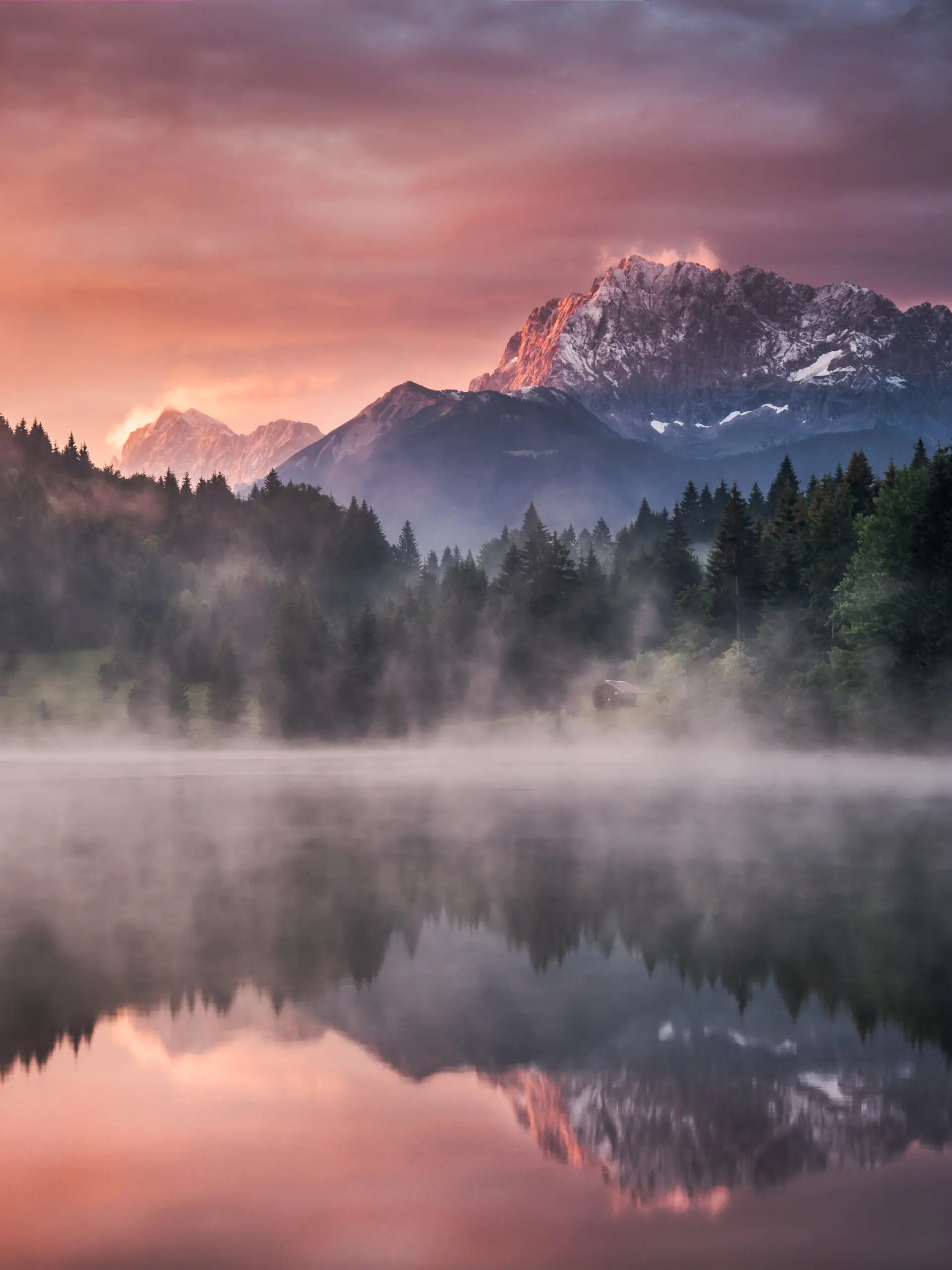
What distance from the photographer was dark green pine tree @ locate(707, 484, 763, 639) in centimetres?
13212

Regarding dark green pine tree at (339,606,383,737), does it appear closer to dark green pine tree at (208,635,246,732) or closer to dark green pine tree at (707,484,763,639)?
dark green pine tree at (208,635,246,732)

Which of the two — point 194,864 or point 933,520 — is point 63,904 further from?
point 933,520

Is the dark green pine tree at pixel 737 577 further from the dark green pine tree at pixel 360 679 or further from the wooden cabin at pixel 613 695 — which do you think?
the dark green pine tree at pixel 360 679

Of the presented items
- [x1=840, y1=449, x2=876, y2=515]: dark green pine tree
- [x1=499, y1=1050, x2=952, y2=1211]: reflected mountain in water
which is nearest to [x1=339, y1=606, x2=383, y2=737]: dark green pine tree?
[x1=840, y1=449, x2=876, y2=515]: dark green pine tree

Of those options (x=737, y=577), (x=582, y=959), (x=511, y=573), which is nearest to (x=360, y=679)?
(x=511, y=573)

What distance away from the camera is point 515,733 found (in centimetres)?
15725

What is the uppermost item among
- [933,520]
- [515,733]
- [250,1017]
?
[933,520]

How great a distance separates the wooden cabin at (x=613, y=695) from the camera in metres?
161

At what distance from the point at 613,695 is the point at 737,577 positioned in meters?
34.1

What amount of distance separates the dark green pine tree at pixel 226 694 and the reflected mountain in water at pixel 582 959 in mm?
108029

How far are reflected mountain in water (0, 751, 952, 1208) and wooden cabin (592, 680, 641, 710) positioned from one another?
98.6 metres

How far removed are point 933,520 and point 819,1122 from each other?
84.2m

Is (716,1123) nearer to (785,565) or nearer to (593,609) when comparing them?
(785,565)

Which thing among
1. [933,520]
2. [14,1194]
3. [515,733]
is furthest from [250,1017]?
[515,733]
